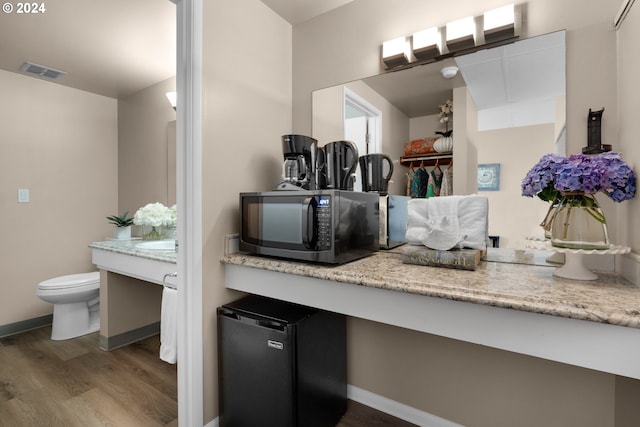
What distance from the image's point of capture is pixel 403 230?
1.68 m

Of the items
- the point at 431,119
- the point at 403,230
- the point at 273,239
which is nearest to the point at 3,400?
the point at 273,239

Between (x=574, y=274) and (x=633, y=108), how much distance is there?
57 cm

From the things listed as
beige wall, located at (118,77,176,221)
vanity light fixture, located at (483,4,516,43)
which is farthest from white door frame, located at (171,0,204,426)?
beige wall, located at (118,77,176,221)

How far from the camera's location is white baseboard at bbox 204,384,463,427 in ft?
4.96

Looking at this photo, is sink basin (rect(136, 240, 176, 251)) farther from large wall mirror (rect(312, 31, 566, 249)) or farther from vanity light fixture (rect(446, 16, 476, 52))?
vanity light fixture (rect(446, 16, 476, 52))

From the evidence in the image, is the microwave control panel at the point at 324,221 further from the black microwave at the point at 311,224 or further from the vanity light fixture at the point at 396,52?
the vanity light fixture at the point at 396,52

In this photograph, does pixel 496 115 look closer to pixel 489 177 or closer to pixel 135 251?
pixel 489 177

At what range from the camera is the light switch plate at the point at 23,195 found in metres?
2.75

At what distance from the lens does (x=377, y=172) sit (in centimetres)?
163

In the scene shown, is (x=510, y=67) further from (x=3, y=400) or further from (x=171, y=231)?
(x=3, y=400)

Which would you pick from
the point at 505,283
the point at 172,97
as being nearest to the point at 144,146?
the point at 172,97

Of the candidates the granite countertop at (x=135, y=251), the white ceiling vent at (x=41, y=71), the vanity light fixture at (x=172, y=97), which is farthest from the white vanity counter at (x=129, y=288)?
the white ceiling vent at (x=41, y=71)

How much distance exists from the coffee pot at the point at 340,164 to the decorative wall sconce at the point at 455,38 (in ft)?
1.73

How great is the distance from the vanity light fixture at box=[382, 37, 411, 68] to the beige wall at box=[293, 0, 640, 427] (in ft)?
0.16
